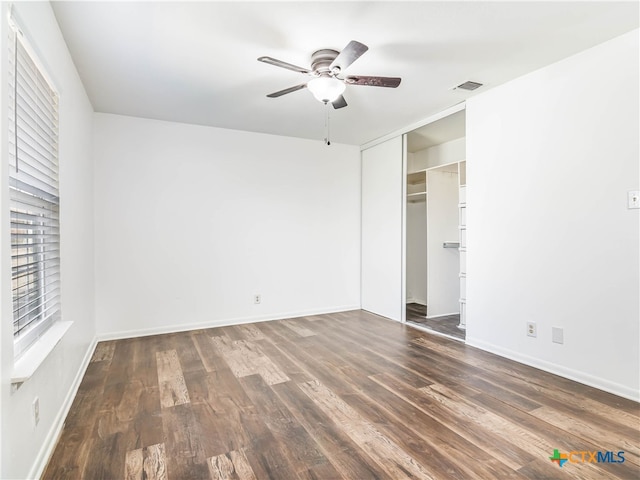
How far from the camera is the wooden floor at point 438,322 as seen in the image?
3984 mm

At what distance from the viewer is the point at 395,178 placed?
4539mm

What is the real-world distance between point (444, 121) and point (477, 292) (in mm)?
1990

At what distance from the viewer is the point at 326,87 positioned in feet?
8.12

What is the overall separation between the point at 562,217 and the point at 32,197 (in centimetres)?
355

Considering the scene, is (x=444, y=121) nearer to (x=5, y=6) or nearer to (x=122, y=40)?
(x=122, y=40)

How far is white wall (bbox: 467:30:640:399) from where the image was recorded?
7.79 ft

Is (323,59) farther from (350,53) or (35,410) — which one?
(35,410)

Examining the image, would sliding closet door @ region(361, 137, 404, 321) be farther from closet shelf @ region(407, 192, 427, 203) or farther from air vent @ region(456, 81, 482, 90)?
air vent @ region(456, 81, 482, 90)

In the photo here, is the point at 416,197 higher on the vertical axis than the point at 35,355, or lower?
higher

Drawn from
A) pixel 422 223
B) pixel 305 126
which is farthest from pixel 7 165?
pixel 422 223

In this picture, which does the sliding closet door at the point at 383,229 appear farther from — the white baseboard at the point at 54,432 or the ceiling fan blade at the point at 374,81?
the white baseboard at the point at 54,432

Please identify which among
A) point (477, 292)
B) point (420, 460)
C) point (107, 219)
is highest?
point (107, 219)

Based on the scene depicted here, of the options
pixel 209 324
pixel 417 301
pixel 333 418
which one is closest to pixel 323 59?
pixel 333 418

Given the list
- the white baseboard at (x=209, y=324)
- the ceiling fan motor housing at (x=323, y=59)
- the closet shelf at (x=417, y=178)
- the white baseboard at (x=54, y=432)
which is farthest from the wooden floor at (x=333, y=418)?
the closet shelf at (x=417, y=178)
